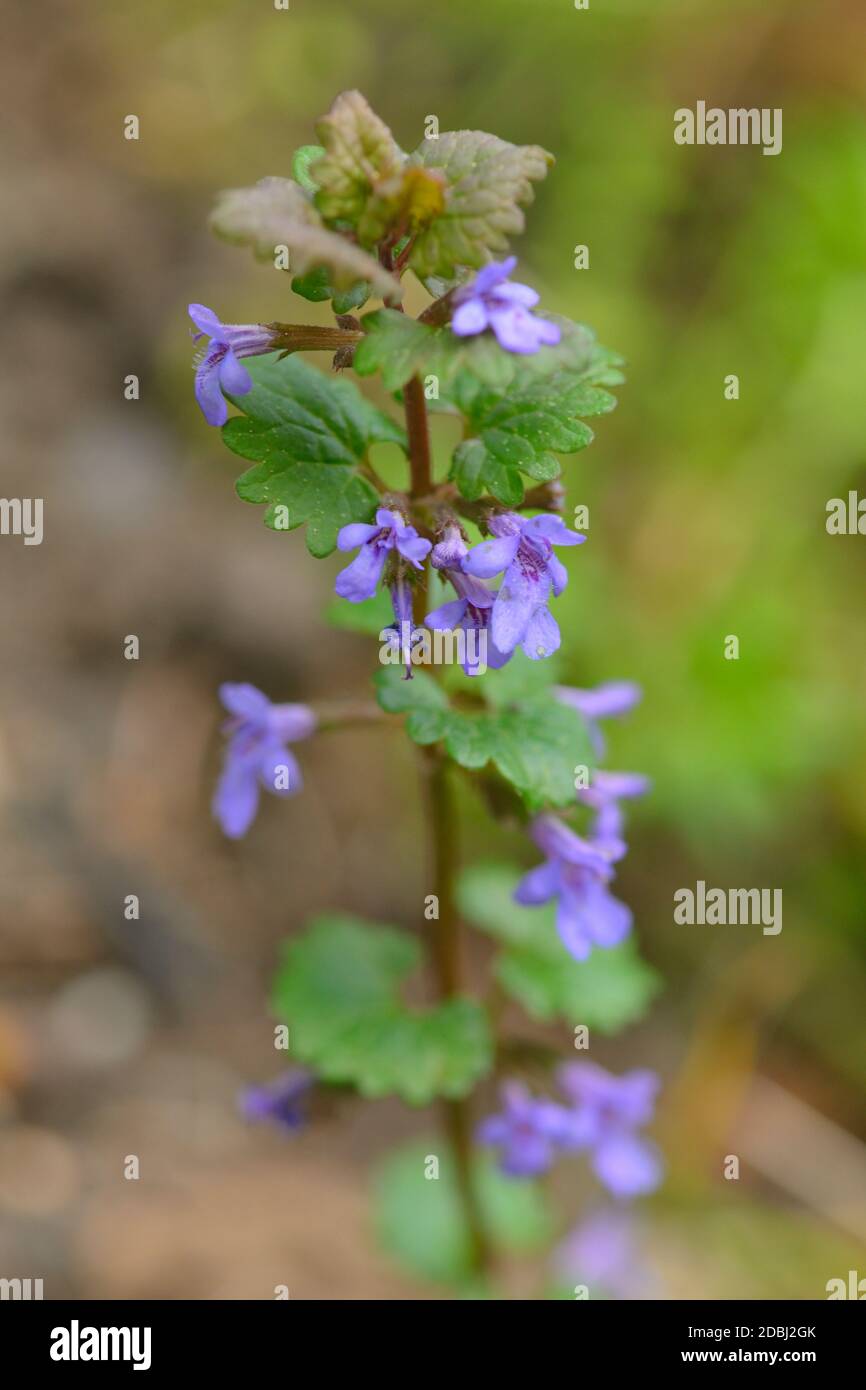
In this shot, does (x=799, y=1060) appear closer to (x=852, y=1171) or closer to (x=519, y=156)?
(x=852, y=1171)

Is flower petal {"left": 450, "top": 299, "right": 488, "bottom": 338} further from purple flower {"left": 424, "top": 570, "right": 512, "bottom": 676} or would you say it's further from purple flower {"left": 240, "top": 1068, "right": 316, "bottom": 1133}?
purple flower {"left": 240, "top": 1068, "right": 316, "bottom": 1133}

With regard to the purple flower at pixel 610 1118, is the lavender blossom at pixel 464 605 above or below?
above

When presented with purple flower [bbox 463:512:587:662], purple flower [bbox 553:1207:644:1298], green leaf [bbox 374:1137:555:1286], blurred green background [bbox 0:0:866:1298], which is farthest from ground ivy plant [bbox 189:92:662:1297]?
blurred green background [bbox 0:0:866:1298]

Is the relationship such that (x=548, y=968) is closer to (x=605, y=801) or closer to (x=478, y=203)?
(x=605, y=801)

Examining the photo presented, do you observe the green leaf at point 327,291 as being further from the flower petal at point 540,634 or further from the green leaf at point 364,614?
the green leaf at point 364,614

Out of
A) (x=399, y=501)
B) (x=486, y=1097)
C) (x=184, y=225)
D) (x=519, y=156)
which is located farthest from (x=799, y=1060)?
(x=184, y=225)

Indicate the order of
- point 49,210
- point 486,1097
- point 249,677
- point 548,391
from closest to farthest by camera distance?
point 548,391
point 486,1097
point 249,677
point 49,210

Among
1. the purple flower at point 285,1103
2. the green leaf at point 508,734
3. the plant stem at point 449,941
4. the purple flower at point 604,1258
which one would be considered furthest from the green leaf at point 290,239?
the purple flower at point 604,1258
